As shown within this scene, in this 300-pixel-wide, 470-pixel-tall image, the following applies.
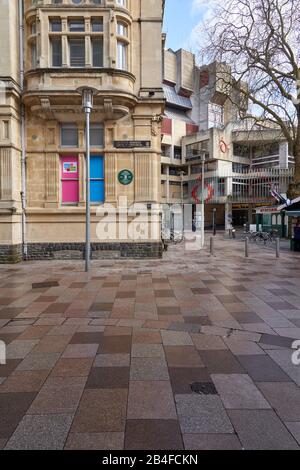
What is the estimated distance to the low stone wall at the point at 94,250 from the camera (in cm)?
1298

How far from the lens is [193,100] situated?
5969 cm

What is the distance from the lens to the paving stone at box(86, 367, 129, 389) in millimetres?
3449

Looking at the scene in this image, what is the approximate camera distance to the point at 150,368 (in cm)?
382

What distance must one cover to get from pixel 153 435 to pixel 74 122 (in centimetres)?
1246

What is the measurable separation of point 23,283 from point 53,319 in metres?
3.44

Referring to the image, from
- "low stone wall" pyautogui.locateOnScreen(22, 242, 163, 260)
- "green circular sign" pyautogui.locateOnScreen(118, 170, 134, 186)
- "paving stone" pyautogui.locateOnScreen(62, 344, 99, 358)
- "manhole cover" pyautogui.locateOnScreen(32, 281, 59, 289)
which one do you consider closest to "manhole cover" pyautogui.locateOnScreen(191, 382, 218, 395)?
"paving stone" pyautogui.locateOnScreen(62, 344, 99, 358)

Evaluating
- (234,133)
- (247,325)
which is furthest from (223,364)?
(234,133)

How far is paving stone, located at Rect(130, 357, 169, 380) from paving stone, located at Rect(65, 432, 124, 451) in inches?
38.2

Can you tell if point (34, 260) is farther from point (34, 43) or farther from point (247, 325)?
point (247, 325)

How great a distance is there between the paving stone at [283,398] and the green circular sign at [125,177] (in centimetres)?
1058

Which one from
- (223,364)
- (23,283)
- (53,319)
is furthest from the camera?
(23,283)

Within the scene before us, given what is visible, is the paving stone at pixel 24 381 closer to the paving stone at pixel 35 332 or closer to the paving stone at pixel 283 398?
the paving stone at pixel 35 332

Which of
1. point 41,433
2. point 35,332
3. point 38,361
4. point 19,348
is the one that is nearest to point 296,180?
point 35,332

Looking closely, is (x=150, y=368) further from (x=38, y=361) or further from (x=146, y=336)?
(x=38, y=361)
